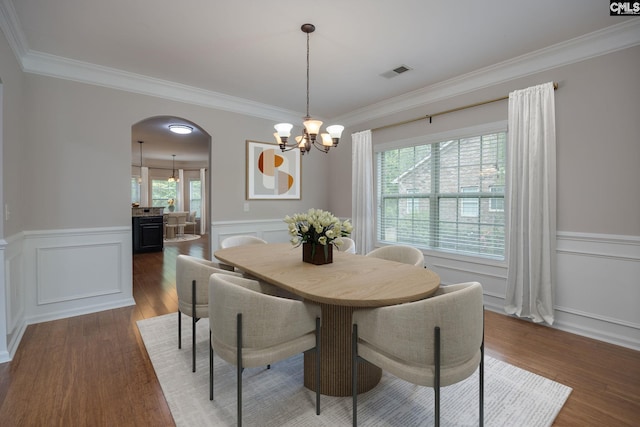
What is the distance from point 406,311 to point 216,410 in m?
1.29

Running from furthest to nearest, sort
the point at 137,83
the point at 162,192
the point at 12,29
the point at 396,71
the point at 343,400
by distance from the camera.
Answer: the point at 162,192 → the point at 137,83 → the point at 396,71 → the point at 12,29 → the point at 343,400

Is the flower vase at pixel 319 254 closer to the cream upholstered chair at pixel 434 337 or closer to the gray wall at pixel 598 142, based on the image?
the cream upholstered chair at pixel 434 337

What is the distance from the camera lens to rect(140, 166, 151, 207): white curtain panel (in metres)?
10.8

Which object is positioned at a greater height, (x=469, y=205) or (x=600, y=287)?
(x=469, y=205)

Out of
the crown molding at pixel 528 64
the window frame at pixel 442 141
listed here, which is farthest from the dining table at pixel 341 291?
the crown molding at pixel 528 64

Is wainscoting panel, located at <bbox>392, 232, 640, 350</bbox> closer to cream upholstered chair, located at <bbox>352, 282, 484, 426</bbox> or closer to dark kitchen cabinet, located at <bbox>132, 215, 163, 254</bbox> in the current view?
cream upholstered chair, located at <bbox>352, 282, 484, 426</bbox>

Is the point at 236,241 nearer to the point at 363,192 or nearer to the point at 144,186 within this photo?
the point at 363,192

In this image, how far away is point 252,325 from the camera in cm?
154

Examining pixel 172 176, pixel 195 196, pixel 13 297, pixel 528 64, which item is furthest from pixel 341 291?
pixel 172 176

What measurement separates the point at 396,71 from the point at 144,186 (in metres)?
10.3

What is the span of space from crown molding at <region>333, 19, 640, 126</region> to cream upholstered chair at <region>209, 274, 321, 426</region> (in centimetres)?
325

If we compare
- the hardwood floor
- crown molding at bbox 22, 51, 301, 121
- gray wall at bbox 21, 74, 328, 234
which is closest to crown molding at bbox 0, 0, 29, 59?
crown molding at bbox 22, 51, 301, 121

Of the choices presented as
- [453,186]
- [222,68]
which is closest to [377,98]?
[453,186]

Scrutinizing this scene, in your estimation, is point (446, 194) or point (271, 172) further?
point (271, 172)
